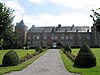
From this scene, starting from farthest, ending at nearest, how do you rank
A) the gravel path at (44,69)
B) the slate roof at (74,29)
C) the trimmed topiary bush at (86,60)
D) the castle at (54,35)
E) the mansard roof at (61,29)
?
1. the mansard roof at (61,29)
2. the slate roof at (74,29)
3. the castle at (54,35)
4. the trimmed topiary bush at (86,60)
5. the gravel path at (44,69)

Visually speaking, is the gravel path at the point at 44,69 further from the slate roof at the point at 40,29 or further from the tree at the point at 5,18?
the slate roof at the point at 40,29

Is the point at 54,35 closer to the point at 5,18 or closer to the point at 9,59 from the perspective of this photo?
the point at 5,18

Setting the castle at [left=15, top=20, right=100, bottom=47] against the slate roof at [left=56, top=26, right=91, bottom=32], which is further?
the slate roof at [left=56, top=26, right=91, bottom=32]

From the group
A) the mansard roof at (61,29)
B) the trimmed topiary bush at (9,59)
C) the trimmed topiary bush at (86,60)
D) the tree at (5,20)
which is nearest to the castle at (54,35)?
the mansard roof at (61,29)

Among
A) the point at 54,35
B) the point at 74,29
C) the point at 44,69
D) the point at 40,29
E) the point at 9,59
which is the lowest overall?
the point at 44,69

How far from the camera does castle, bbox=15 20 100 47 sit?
90.1 metres

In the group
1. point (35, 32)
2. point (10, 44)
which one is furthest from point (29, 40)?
point (10, 44)

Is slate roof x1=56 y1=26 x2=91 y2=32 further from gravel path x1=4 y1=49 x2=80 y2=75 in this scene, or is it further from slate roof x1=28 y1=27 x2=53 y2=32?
gravel path x1=4 y1=49 x2=80 y2=75

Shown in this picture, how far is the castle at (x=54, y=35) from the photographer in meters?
90.1

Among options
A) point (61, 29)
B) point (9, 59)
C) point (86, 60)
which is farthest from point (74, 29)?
point (86, 60)

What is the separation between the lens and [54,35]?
92125 millimetres

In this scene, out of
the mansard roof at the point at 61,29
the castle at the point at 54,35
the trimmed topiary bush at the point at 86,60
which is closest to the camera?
the trimmed topiary bush at the point at 86,60

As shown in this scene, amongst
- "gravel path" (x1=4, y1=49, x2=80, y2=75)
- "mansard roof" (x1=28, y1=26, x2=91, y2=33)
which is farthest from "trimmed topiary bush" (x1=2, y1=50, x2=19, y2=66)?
"mansard roof" (x1=28, y1=26, x2=91, y2=33)

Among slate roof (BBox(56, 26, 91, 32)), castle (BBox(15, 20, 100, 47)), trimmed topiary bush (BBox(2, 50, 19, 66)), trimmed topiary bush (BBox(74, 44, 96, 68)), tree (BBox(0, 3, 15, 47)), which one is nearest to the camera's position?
trimmed topiary bush (BBox(74, 44, 96, 68))
